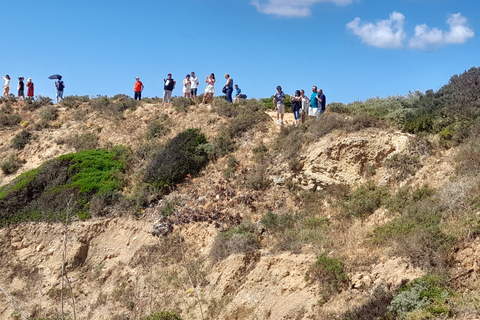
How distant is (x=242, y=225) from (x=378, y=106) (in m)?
6.94

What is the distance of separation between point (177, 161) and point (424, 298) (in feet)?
33.8

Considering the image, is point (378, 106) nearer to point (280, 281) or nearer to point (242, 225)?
point (242, 225)

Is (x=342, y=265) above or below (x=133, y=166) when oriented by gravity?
below

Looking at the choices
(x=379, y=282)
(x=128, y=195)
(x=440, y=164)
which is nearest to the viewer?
(x=379, y=282)

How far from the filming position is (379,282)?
872 cm

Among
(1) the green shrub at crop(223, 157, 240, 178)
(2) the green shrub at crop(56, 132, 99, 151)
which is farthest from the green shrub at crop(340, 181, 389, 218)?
(2) the green shrub at crop(56, 132, 99, 151)

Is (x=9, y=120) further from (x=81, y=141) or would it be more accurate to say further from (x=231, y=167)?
(x=231, y=167)

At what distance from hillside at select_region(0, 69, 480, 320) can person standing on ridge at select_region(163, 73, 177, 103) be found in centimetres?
152

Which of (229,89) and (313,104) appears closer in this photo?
(313,104)

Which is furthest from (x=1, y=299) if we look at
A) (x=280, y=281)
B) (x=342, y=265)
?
(x=342, y=265)

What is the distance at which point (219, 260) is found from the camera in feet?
39.0

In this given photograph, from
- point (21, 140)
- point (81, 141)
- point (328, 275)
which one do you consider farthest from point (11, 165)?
point (328, 275)

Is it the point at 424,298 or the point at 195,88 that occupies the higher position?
the point at 195,88

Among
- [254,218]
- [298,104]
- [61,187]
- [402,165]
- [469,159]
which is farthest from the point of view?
[298,104]
